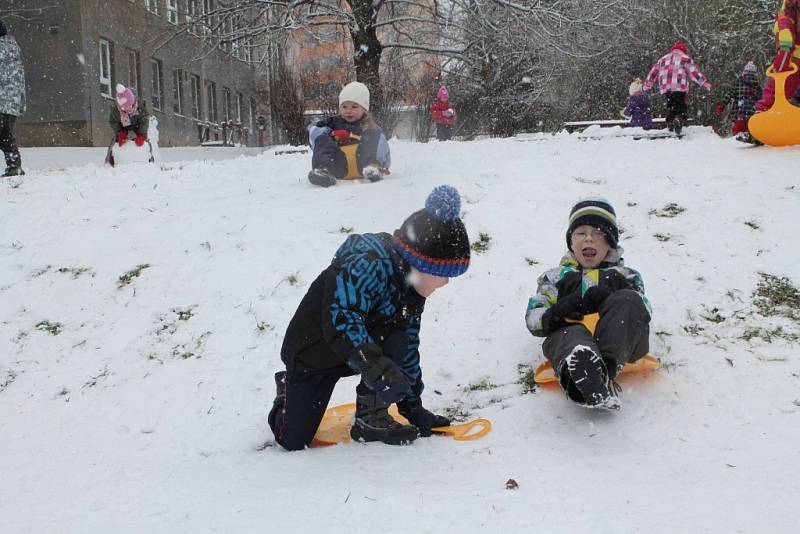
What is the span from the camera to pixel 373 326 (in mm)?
2867

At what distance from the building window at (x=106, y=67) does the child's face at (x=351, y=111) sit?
44.9 feet

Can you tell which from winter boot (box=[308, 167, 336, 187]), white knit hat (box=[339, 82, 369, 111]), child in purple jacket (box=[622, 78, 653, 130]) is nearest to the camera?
winter boot (box=[308, 167, 336, 187])

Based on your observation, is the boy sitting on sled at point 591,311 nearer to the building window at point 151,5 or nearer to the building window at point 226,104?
the building window at point 151,5

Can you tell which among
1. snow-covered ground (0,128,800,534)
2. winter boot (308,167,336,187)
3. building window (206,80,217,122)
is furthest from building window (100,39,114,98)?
winter boot (308,167,336,187)

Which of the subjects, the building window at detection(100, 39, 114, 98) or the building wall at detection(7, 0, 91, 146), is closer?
the building wall at detection(7, 0, 91, 146)

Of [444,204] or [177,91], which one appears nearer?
[444,204]

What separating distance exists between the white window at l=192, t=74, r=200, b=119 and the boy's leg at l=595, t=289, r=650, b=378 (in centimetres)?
2291

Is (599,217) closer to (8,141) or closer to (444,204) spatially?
(444,204)

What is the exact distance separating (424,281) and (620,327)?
0.93m

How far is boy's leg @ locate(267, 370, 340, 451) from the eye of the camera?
2.89m

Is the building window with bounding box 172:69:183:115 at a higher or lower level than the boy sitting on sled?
higher

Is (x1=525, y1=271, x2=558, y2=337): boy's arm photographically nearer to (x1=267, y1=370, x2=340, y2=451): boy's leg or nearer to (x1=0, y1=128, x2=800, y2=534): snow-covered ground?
(x1=0, y1=128, x2=800, y2=534): snow-covered ground

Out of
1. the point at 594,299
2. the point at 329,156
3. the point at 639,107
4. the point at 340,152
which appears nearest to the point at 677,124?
the point at 639,107

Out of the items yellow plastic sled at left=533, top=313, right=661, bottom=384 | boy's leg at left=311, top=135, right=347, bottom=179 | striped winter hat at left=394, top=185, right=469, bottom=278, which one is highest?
boy's leg at left=311, top=135, right=347, bottom=179
